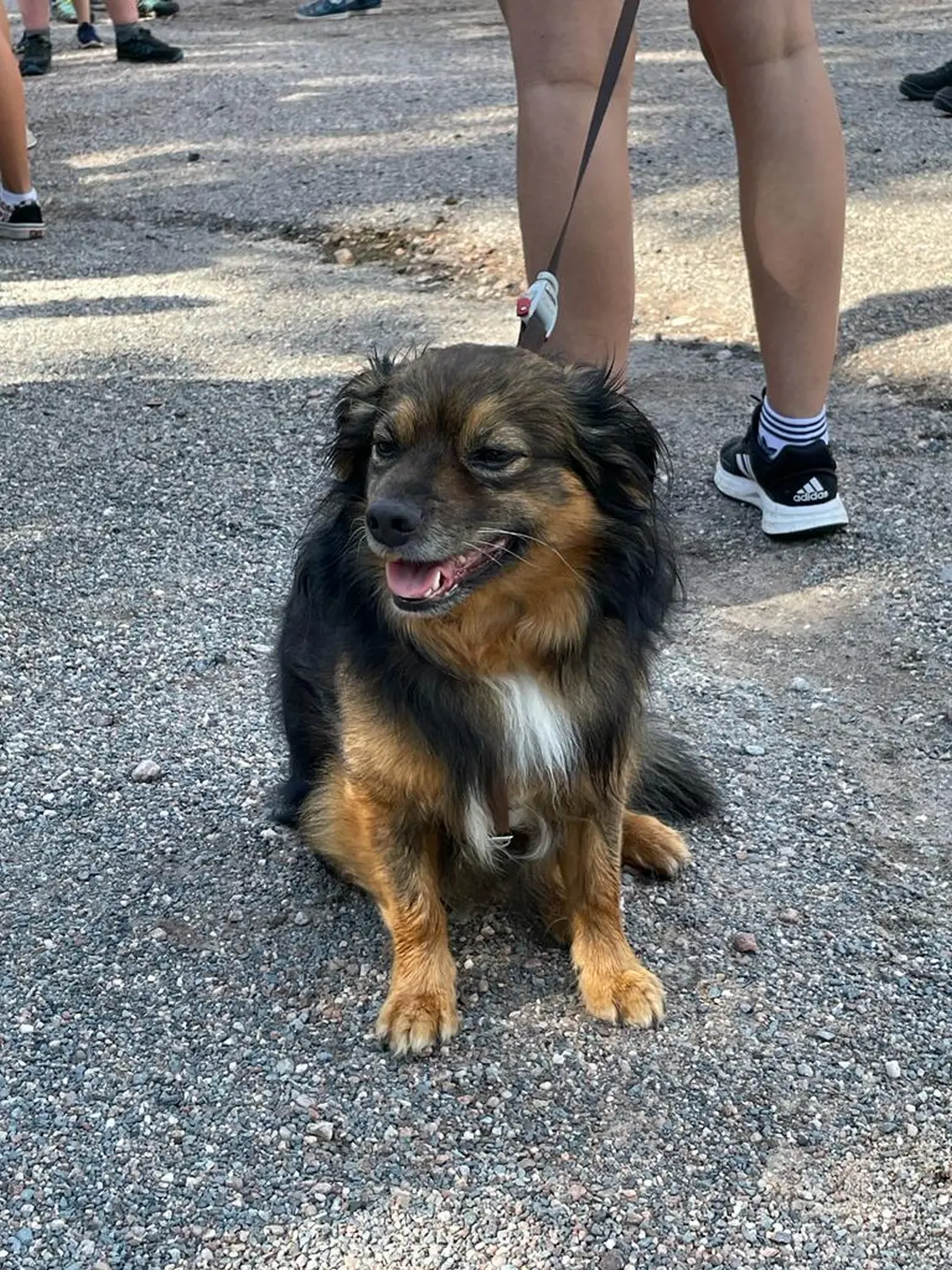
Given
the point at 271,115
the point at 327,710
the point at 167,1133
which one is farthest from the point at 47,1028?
the point at 271,115

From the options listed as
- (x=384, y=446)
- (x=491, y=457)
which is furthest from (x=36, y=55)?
(x=491, y=457)

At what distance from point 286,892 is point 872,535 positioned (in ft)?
7.15

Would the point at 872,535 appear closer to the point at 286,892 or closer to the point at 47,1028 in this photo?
the point at 286,892

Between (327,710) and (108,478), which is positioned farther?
(108,478)

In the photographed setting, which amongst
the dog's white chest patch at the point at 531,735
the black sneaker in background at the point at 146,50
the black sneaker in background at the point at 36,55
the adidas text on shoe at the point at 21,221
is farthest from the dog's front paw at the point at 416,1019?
the black sneaker in background at the point at 36,55

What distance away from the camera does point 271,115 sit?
9516 mm

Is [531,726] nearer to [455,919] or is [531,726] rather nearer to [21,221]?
[455,919]

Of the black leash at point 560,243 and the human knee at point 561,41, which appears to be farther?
the human knee at point 561,41

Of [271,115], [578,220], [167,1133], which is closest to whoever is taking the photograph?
[167,1133]

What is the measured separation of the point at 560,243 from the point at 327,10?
1214cm

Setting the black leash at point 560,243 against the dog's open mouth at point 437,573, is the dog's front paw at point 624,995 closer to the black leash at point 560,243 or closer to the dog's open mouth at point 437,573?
the dog's open mouth at point 437,573

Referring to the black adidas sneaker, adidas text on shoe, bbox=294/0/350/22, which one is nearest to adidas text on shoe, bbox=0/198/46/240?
the black adidas sneaker

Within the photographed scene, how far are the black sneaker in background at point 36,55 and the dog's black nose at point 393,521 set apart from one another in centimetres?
1099

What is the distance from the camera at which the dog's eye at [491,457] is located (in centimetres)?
238
